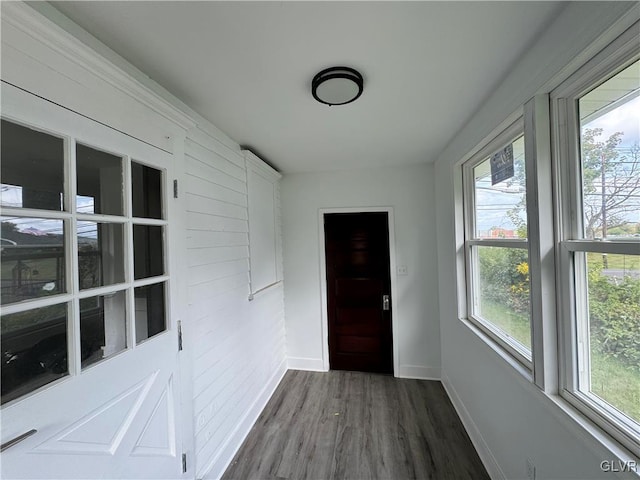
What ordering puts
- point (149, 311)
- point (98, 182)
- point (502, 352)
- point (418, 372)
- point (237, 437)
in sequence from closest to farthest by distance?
point (98, 182)
point (149, 311)
point (502, 352)
point (237, 437)
point (418, 372)

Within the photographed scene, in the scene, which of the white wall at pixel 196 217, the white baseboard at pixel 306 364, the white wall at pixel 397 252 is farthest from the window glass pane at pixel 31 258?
the white baseboard at pixel 306 364

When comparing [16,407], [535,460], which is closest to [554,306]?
[535,460]

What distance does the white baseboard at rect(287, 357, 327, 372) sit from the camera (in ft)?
10.8

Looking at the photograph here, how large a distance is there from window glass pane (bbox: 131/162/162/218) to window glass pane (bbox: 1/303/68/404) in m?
0.55

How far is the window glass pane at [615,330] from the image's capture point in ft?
2.91

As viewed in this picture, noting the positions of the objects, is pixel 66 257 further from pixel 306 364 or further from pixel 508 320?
pixel 306 364

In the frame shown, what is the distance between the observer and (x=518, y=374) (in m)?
1.39

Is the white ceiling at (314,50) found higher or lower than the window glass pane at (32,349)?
higher

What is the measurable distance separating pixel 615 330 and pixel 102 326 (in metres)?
2.03

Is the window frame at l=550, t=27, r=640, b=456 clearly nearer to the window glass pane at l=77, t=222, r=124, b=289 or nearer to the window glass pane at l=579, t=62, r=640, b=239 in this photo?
the window glass pane at l=579, t=62, r=640, b=239

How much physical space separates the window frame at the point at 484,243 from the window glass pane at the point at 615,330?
0.82ft

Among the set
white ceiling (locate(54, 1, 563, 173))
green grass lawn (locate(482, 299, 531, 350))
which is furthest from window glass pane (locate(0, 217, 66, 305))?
green grass lawn (locate(482, 299, 531, 350))

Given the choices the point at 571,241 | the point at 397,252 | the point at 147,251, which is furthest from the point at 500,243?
the point at 147,251

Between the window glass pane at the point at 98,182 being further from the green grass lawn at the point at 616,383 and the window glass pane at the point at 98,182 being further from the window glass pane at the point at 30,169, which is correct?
the green grass lawn at the point at 616,383
